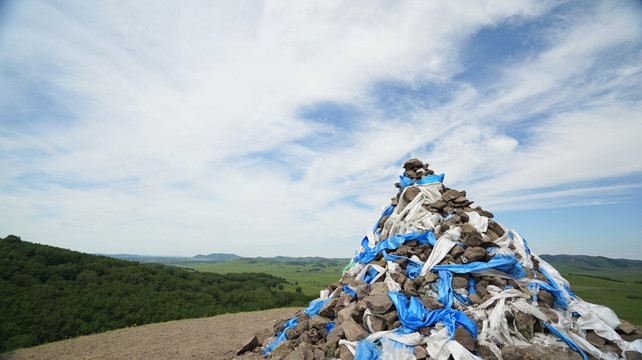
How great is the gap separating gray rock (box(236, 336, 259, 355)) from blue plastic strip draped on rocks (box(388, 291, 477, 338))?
5.02 meters

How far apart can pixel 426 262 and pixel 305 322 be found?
387cm

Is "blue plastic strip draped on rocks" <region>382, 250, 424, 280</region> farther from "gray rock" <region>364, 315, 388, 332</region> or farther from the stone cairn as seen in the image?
"gray rock" <region>364, 315, 388, 332</region>

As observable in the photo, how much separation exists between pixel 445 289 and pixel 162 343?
1129cm

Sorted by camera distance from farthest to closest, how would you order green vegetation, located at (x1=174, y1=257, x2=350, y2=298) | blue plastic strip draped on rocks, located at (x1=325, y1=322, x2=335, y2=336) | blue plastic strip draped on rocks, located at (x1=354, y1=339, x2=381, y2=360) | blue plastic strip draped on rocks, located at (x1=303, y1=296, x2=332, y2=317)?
green vegetation, located at (x1=174, y1=257, x2=350, y2=298) < blue plastic strip draped on rocks, located at (x1=303, y1=296, x2=332, y2=317) < blue plastic strip draped on rocks, located at (x1=325, y1=322, x2=335, y2=336) < blue plastic strip draped on rocks, located at (x1=354, y1=339, x2=381, y2=360)

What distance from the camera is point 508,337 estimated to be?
6.45m

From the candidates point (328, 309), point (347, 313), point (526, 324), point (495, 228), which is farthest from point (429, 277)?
point (495, 228)

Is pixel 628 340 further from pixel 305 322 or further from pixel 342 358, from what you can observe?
pixel 305 322

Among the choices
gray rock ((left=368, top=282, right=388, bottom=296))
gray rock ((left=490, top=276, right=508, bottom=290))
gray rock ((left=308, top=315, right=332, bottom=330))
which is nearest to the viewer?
gray rock ((left=490, top=276, right=508, bottom=290))

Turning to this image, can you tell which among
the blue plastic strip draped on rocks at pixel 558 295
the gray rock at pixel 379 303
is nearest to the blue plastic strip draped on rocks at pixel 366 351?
the gray rock at pixel 379 303

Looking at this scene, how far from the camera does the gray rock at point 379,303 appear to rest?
7.16m

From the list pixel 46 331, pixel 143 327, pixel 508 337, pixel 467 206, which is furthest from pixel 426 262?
pixel 46 331

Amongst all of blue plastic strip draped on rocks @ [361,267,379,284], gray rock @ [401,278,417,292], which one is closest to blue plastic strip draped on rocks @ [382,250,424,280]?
gray rock @ [401,278,417,292]

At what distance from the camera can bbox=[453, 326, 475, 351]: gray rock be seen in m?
6.01

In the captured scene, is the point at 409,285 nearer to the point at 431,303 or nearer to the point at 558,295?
the point at 431,303
